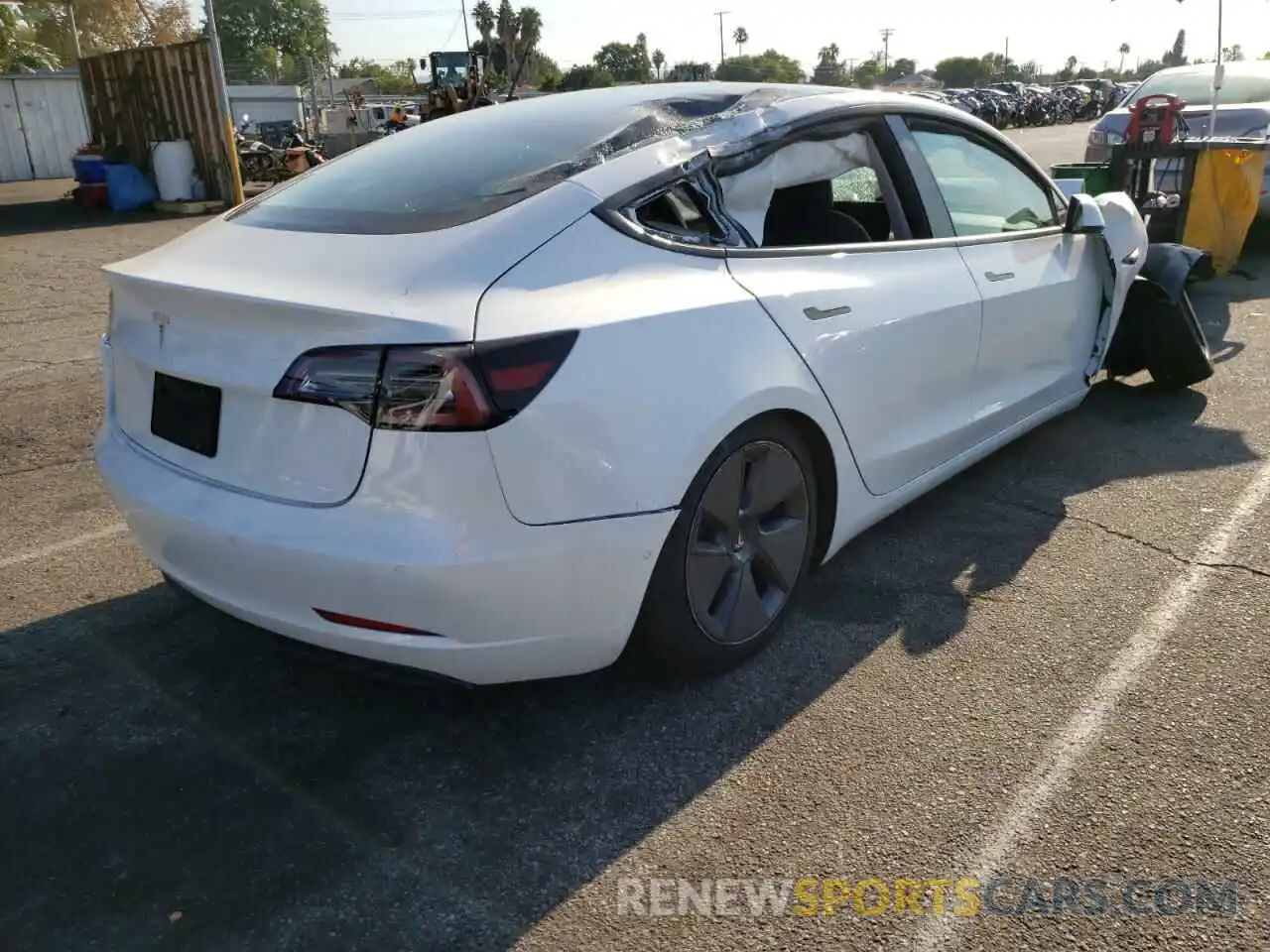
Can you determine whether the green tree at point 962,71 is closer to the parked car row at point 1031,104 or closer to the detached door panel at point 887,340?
the parked car row at point 1031,104

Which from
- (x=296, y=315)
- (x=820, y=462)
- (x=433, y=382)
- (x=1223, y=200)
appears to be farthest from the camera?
(x=1223, y=200)

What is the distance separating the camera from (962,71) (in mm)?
115250

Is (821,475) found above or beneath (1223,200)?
beneath

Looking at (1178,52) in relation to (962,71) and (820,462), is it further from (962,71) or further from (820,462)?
(820,462)

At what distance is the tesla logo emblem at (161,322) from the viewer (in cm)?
266

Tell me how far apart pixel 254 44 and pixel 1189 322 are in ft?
390

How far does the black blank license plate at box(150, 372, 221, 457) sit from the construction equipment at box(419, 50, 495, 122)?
60.9ft

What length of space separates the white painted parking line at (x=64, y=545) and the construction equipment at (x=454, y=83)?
1734cm

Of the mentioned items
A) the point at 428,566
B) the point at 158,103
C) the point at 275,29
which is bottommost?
the point at 428,566

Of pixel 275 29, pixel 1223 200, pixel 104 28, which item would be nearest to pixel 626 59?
pixel 275 29

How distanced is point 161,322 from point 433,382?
2.99ft

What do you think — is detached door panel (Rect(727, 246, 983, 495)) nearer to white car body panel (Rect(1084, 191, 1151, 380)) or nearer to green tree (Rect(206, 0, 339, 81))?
white car body panel (Rect(1084, 191, 1151, 380))

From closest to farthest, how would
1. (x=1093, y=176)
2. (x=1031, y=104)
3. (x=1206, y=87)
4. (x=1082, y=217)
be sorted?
(x=1082, y=217), (x=1093, y=176), (x=1206, y=87), (x=1031, y=104)

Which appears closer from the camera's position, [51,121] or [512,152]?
[512,152]
